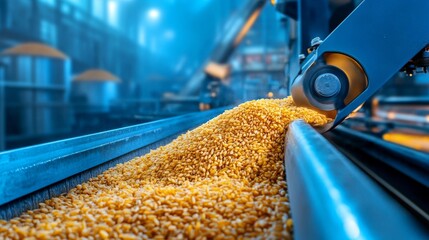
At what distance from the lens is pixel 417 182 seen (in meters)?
1.38

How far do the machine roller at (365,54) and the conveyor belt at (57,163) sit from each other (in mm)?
887

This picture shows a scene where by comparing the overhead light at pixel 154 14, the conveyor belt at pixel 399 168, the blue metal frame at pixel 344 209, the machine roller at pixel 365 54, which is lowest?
the conveyor belt at pixel 399 168

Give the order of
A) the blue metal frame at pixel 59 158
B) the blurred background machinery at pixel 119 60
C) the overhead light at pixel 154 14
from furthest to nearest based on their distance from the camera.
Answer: the overhead light at pixel 154 14 → the blurred background machinery at pixel 119 60 → the blue metal frame at pixel 59 158

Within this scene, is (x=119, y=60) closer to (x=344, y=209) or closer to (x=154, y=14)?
(x=154, y=14)

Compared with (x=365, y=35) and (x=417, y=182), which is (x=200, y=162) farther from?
(x=417, y=182)

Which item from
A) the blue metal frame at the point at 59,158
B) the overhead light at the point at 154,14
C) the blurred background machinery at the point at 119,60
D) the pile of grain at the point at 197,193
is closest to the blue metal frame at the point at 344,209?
the pile of grain at the point at 197,193

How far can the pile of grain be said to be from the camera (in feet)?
2.44

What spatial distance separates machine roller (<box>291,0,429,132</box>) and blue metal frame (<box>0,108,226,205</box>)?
2.90 ft

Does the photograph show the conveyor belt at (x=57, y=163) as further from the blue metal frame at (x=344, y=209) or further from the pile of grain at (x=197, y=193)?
the blue metal frame at (x=344, y=209)

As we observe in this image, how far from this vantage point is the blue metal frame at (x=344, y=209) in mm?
395

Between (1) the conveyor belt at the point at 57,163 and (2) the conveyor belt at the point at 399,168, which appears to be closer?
(1) the conveyor belt at the point at 57,163

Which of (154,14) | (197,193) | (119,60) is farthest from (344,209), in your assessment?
(154,14)

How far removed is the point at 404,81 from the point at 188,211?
8.67 metres

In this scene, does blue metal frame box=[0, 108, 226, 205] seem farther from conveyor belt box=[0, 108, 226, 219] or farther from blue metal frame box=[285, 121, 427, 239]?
blue metal frame box=[285, 121, 427, 239]
